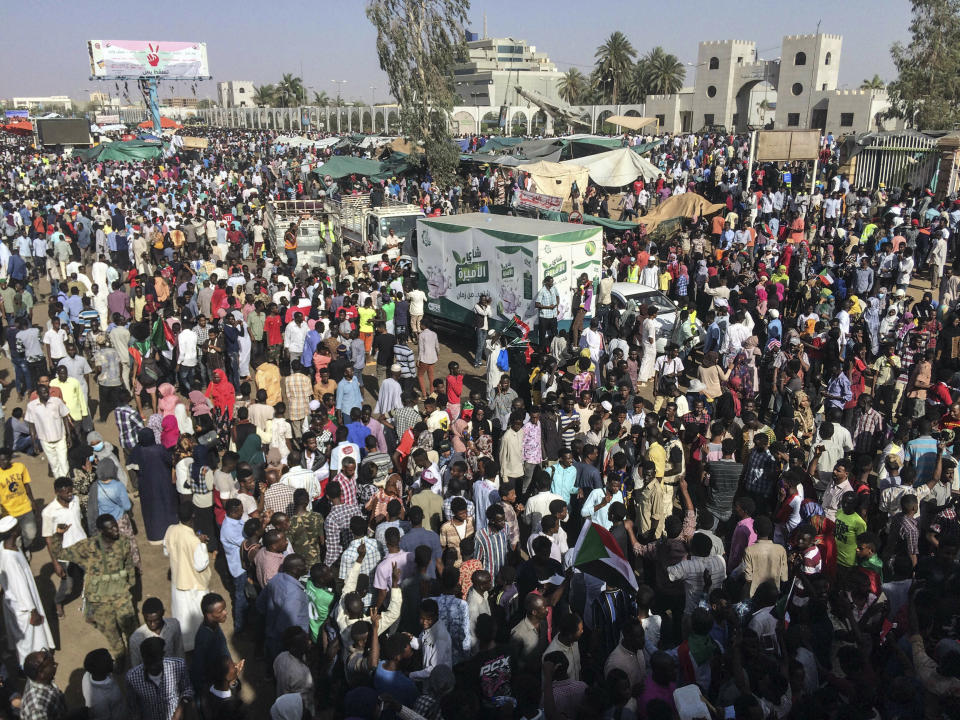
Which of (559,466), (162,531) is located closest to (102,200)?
(162,531)

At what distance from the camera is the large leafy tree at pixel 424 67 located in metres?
27.6

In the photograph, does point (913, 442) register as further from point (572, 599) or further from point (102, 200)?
point (102, 200)

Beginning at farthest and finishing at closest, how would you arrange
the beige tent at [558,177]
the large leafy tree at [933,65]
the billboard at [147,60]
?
the billboard at [147,60], the large leafy tree at [933,65], the beige tent at [558,177]

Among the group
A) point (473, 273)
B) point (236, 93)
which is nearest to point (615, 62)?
point (473, 273)

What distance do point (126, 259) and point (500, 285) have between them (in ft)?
43.0

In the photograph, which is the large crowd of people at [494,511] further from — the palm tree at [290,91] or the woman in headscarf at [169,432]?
the palm tree at [290,91]

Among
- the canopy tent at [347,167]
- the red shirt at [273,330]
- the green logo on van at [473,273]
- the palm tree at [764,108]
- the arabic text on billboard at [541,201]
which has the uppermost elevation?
the palm tree at [764,108]

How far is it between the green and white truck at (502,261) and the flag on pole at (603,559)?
694 centimetres

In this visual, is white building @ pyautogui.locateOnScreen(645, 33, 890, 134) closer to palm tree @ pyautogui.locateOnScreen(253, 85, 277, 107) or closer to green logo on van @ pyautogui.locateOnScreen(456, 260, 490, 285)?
green logo on van @ pyautogui.locateOnScreen(456, 260, 490, 285)

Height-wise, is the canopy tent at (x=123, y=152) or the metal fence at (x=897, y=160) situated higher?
the canopy tent at (x=123, y=152)

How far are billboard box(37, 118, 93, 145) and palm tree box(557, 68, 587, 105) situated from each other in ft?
169

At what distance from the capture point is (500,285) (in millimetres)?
12750

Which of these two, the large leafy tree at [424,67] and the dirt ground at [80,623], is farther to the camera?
the large leafy tree at [424,67]

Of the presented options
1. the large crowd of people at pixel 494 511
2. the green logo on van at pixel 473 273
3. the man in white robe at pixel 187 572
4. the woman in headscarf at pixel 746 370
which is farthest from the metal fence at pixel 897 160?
the man in white robe at pixel 187 572
